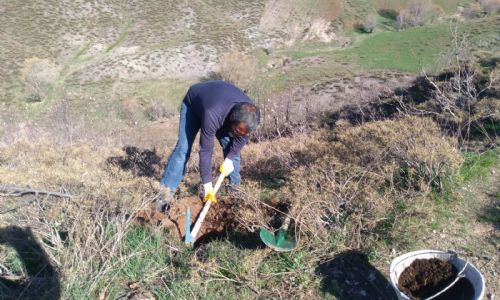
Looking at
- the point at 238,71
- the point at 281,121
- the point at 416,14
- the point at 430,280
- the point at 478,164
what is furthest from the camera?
the point at 416,14

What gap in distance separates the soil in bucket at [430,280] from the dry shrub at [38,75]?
88.6 ft

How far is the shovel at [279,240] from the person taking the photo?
320cm

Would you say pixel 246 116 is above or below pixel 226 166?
above

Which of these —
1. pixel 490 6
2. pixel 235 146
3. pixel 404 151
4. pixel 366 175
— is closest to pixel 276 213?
pixel 235 146

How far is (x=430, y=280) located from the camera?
2.68 m

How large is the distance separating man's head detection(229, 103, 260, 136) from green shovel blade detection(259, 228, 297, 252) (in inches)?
32.7

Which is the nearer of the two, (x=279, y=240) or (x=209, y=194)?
(x=279, y=240)

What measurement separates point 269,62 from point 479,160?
1024 inches

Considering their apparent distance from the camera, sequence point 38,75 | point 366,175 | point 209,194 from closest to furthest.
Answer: point 209,194 → point 366,175 → point 38,75

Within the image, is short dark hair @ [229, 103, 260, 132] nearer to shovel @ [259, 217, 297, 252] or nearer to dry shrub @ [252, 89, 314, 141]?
shovel @ [259, 217, 297, 252]

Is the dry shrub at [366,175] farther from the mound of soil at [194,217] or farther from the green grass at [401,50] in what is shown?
the green grass at [401,50]

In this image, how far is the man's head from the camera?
3271 millimetres

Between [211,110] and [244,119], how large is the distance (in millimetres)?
448

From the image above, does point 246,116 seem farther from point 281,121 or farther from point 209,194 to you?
point 281,121
